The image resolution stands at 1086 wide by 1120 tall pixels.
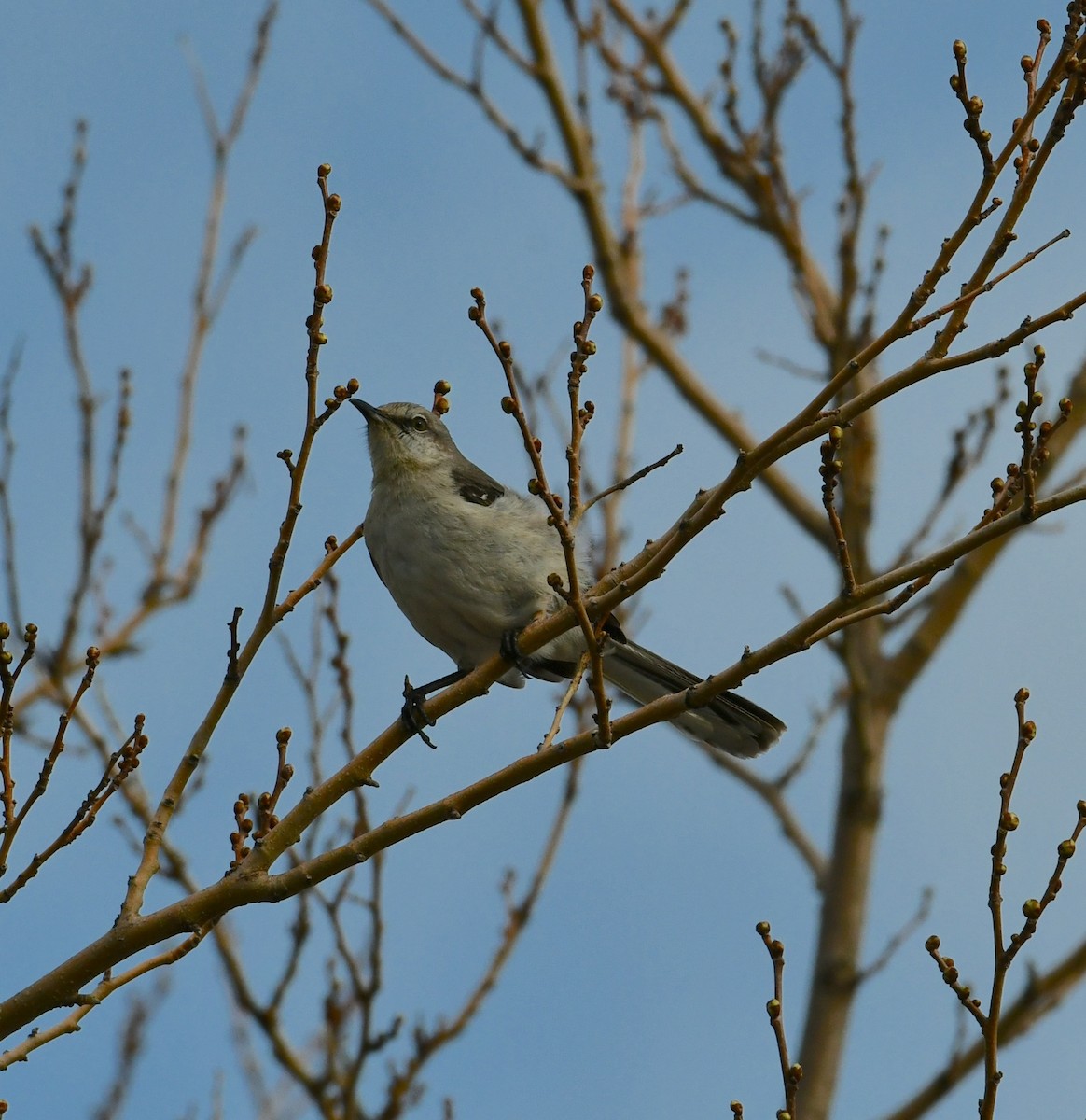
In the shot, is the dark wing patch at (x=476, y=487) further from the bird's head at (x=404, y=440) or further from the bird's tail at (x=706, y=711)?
the bird's tail at (x=706, y=711)

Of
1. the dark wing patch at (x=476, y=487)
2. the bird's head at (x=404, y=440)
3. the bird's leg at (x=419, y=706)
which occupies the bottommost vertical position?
the bird's leg at (x=419, y=706)

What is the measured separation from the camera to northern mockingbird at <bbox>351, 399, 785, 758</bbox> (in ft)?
17.3

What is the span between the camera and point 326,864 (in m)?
3.23

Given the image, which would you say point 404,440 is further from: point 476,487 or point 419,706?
point 419,706

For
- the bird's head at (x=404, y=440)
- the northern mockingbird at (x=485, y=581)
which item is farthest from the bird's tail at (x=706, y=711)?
the bird's head at (x=404, y=440)

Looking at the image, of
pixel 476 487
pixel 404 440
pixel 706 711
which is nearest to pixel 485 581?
pixel 476 487

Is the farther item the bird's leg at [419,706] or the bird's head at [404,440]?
the bird's head at [404,440]

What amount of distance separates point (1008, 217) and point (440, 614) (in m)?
2.91

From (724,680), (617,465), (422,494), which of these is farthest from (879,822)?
(724,680)

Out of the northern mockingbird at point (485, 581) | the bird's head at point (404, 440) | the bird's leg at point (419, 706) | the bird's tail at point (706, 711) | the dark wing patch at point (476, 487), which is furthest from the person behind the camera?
the bird's head at point (404, 440)

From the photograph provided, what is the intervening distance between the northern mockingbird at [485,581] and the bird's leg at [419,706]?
17 millimetres

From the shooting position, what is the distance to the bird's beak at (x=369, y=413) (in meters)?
6.41

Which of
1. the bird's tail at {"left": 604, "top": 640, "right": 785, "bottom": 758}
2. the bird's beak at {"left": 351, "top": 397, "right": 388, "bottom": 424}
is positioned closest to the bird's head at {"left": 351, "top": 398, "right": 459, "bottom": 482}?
the bird's beak at {"left": 351, "top": 397, "right": 388, "bottom": 424}

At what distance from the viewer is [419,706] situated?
415cm
